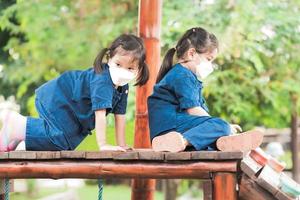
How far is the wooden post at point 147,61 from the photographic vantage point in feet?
12.7

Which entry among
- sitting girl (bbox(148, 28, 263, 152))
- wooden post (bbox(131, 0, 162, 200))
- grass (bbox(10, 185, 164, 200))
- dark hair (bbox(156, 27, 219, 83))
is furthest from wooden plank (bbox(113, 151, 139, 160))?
grass (bbox(10, 185, 164, 200))

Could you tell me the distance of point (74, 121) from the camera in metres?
3.19

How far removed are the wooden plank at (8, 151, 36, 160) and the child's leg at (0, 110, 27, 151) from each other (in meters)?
0.28

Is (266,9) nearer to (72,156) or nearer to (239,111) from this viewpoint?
(239,111)

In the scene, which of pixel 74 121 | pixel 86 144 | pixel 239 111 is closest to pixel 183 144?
pixel 74 121

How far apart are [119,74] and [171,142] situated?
46cm

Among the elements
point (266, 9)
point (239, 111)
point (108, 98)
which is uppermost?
point (266, 9)

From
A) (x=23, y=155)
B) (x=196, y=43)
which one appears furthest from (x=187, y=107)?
(x=23, y=155)

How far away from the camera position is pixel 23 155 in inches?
113

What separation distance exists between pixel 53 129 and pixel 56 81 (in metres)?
0.24

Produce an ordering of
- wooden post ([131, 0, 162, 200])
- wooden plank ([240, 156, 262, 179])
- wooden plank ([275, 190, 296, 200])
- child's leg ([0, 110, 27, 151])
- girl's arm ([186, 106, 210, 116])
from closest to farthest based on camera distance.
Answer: wooden plank ([240, 156, 262, 179]), wooden plank ([275, 190, 296, 200]), girl's arm ([186, 106, 210, 116]), child's leg ([0, 110, 27, 151]), wooden post ([131, 0, 162, 200])

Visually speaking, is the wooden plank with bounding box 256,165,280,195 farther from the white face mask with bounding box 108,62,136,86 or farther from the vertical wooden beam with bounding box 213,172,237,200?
the white face mask with bounding box 108,62,136,86

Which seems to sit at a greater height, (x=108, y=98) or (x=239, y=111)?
(x=108, y=98)

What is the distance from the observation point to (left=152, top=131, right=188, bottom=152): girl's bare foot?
2750 mm
